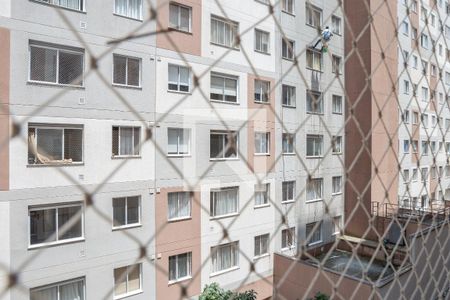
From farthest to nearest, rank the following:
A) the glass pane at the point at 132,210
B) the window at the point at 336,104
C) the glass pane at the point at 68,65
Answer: the window at the point at 336,104
the glass pane at the point at 132,210
the glass pane at the point at 68,65

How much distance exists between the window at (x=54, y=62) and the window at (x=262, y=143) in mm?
2010

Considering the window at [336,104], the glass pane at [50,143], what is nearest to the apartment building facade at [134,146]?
the glass pane at [50,143]

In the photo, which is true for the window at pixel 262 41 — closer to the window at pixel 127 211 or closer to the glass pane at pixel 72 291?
the window at pixel 127 211

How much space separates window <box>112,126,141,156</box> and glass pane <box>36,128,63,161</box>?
1.38 feet

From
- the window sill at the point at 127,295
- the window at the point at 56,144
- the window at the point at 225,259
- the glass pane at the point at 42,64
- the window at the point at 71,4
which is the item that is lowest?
the window sill at the point at 127,295

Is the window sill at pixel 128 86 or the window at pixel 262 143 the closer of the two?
the window sill at pixel 128 86

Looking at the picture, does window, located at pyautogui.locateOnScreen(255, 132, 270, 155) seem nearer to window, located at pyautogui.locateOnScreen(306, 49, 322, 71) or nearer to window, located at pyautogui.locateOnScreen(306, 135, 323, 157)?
window, located at pyautogui.locateOnScreen(306, 135, 323, 157)

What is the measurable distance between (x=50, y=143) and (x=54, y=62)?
0.59m

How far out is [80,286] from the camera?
107 inches

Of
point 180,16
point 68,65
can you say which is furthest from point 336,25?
point 68,65

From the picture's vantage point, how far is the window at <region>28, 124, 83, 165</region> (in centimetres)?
243

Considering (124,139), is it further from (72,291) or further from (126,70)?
(72,291)

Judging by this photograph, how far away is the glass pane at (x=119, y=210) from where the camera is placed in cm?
287

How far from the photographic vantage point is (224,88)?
3607 mm
